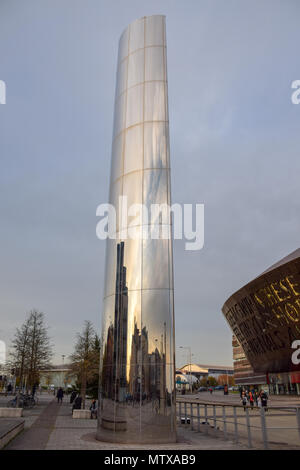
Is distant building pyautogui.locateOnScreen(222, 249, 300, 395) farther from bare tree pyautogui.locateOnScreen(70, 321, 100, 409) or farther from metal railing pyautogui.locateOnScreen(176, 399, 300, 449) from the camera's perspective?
metal railing pyautogui.locateOnScreen(176, 399, 300, 449)

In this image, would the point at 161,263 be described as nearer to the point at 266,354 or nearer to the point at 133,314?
the point at 133,314

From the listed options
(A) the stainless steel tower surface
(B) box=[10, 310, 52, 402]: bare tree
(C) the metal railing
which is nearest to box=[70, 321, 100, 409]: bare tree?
(B) box=[10, 310, 52, 402]: bare tree

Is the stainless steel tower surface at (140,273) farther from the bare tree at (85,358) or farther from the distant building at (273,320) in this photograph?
the distant building at (273,320)

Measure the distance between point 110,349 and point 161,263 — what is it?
2.94 meters

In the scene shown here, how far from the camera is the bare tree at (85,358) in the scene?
30650 mm

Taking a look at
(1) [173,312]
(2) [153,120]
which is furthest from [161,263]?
(2) [153,120]

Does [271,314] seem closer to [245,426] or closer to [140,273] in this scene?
[245,426]

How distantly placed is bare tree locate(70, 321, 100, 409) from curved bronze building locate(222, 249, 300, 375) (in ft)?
71.5

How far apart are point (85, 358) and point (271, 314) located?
26311mm

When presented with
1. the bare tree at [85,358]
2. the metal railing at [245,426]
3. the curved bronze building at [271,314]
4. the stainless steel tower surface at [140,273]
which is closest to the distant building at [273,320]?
the curved bronze building at [271,314]

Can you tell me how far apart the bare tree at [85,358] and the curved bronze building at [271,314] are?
71.5 ft

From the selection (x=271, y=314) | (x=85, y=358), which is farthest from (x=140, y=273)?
(x=271, y=314)

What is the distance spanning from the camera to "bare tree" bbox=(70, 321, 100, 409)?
3065 cm

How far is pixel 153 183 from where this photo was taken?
1226 cm
